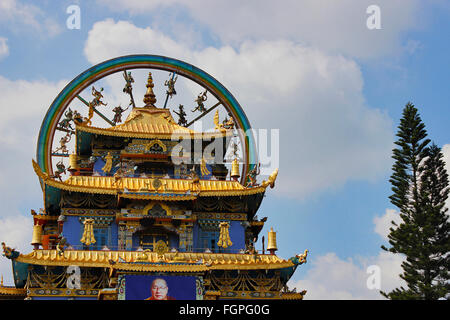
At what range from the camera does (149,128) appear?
139ft

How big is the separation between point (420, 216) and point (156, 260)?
1402 cm

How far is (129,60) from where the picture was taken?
1754 inches

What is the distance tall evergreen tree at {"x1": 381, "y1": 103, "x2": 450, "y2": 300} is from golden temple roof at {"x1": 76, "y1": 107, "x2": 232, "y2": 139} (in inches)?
398

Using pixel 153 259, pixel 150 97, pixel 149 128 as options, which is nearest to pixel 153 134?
pixel 149 128

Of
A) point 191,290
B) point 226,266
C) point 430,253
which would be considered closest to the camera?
point 191,290

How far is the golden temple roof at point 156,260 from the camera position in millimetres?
31766

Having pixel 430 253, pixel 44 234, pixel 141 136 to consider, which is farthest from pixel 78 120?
pixel 430 253

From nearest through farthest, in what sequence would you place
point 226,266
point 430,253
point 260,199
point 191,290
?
point 191,290 < point 226,266 < point 430,253 < point 260,199

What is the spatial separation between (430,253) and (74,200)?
18.7 m

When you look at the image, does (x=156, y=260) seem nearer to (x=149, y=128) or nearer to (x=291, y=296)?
(x=291, y=296)

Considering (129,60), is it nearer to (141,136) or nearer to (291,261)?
(141,136)

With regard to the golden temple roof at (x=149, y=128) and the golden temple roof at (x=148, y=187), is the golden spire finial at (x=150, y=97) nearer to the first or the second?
the golden temple roof at (x=149, y=128)

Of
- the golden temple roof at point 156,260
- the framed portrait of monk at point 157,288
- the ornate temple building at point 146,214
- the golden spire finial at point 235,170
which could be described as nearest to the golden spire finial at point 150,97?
the ornate temple building at point 146,214

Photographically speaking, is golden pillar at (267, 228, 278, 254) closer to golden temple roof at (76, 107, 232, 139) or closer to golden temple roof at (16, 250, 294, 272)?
golden temple roof at (16, 250, 294, 272)
